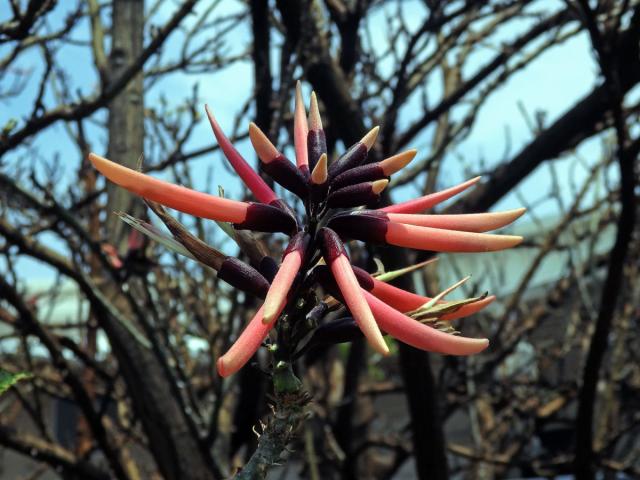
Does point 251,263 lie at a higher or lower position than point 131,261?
lower

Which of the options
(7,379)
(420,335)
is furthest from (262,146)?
(7,379)

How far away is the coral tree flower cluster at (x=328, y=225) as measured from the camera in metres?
1.03

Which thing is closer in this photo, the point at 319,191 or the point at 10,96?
the point at 319,191

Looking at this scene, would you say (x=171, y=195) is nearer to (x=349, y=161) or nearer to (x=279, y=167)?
(x=279, y=167)

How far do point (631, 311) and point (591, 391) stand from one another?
→ 2587 millimetres

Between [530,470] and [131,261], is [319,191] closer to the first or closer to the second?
[131,261]

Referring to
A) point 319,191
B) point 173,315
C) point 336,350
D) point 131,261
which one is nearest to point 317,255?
point 319,191

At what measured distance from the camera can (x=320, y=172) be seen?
112 centimetres

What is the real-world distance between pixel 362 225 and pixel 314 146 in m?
0.19

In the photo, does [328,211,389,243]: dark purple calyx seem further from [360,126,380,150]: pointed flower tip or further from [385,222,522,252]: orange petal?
[360,126,380,150]: pointed flower tip

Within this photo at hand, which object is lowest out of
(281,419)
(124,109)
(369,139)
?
(281,419)

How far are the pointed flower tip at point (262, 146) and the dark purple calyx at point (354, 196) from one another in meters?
0.11

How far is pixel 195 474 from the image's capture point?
11.3ft

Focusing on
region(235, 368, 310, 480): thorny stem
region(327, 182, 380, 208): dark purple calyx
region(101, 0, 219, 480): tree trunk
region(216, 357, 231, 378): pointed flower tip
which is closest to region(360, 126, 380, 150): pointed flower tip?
region(327, 182, 380, 208): dark purple calyx
